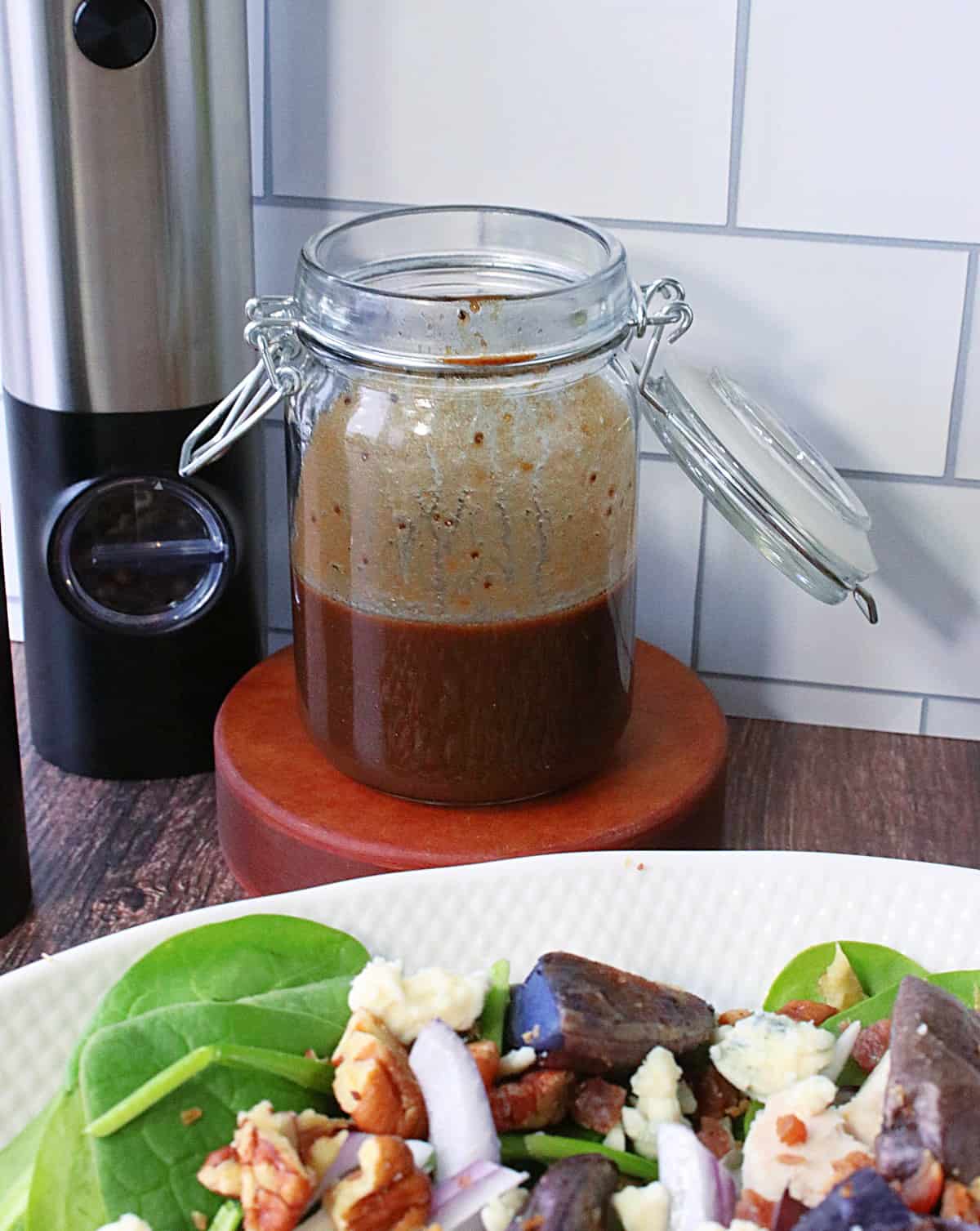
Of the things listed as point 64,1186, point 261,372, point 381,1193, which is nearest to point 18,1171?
point 64,1186

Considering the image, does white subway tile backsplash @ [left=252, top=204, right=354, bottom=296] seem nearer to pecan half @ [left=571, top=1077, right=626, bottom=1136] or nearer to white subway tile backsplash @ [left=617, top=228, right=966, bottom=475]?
white subway tile backsplash @ [left=617, top=228, right=966, bottom=475]

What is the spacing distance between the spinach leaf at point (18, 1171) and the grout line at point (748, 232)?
0.49 metres

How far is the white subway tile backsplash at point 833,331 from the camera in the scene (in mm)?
856

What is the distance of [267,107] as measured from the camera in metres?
0.88

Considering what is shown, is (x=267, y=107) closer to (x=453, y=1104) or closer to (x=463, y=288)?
(x=463, y=288)

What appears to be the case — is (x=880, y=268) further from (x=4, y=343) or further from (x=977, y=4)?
(x=4, y=343)

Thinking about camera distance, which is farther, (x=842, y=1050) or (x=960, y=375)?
(x=960, y=375)

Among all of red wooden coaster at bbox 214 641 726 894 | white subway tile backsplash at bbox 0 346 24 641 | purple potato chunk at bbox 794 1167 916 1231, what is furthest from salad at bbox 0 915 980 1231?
white subway tile backsplash at bbox 0 346 24 641

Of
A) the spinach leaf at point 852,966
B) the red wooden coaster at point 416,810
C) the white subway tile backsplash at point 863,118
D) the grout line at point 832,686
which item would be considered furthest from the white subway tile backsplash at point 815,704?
the spinach leaf at point 852,966

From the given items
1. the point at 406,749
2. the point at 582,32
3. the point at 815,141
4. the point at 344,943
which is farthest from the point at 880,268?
the point at 344,943

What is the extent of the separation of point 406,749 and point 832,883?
0.66 feet

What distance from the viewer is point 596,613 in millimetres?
740

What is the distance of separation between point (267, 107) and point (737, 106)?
246 millimetres

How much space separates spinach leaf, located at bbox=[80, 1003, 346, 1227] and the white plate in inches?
2.6
